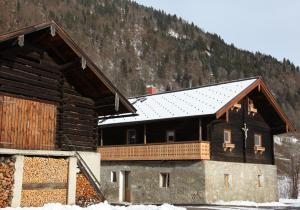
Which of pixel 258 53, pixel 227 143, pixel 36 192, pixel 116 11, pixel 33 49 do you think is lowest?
pixel 36 192

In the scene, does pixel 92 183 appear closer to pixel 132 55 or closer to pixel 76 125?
pixel 76 125

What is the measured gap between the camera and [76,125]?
19.9 meters

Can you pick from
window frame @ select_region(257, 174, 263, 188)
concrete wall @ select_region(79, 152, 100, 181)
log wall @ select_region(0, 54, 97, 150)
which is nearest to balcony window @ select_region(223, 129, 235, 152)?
window frame @ select_region(257, 174, 263, 188)

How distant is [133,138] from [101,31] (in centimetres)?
14199

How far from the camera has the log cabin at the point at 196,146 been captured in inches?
1098

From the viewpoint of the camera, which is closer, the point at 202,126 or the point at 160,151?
the point at 202,126

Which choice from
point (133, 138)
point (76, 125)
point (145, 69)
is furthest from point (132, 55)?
point (76, 125)

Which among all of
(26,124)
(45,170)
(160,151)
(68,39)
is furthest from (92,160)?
(160,151)

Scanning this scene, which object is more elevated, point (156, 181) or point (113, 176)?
point (113, 176)

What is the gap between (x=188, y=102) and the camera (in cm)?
3072

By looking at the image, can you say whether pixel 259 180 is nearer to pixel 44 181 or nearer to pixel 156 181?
pixel 156 181

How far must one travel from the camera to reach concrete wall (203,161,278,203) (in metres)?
27.7

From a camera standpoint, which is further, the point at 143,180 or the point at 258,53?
the point at 258,53

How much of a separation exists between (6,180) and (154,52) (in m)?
159
